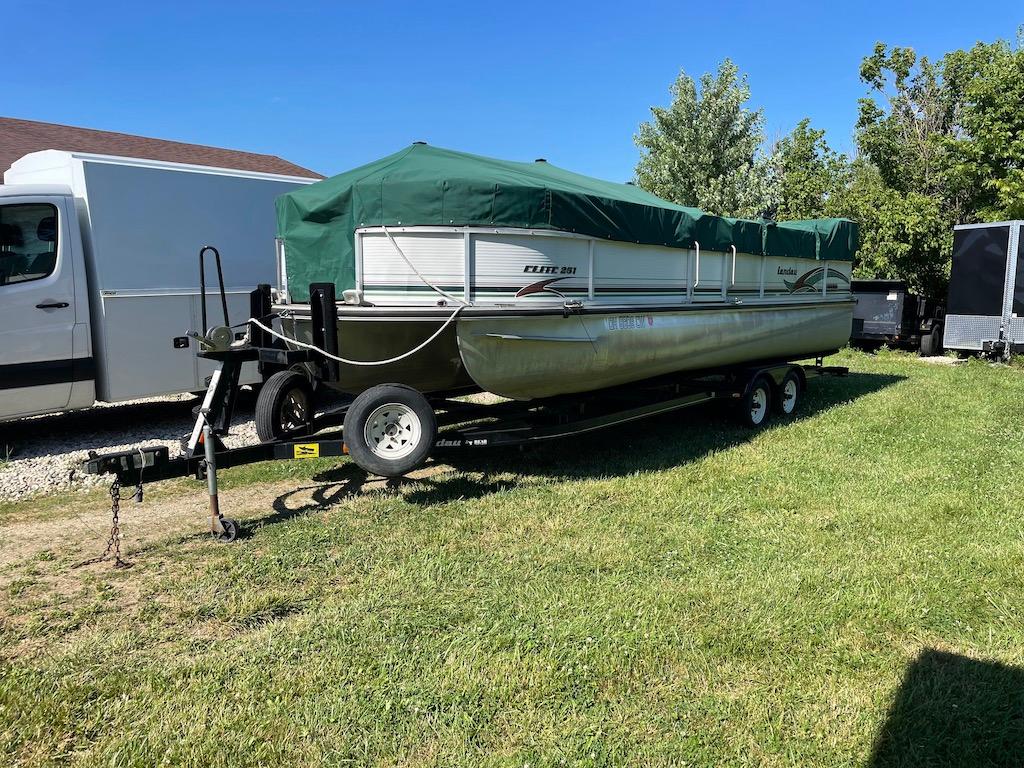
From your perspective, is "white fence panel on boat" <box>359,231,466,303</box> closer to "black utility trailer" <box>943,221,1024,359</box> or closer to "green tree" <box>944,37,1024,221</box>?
"black utility trailer" <box>943,221,1024,359</box>

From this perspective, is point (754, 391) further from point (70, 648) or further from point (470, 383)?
point (70, 648)

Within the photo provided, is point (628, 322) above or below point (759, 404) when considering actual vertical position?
above

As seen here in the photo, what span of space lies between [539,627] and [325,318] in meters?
2.88

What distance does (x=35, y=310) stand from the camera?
732cm

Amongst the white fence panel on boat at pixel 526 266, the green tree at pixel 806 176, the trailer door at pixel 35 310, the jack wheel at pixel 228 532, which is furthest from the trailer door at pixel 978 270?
the trailer door at pixel 35 310

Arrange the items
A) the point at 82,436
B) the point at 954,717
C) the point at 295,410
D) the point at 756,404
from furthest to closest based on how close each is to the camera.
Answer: the point at 756,404
the point at 82,436
the point at 295,410
the point at 954,717

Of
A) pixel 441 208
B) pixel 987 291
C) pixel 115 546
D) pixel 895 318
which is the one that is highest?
pixel 441 208

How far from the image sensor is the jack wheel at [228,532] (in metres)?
5.11

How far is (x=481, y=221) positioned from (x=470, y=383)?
2736 mm

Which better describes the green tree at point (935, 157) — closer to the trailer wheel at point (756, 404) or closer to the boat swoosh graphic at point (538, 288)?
the trailer wheel at point (756, 404)

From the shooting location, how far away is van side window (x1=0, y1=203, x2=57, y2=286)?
716 cm

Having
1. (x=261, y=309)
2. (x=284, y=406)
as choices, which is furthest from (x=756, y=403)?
(x=261, y=309)

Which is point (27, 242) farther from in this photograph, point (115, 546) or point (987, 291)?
point (987, 291)

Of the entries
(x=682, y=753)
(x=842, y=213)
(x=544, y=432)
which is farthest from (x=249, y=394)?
(x=842, y=213)
